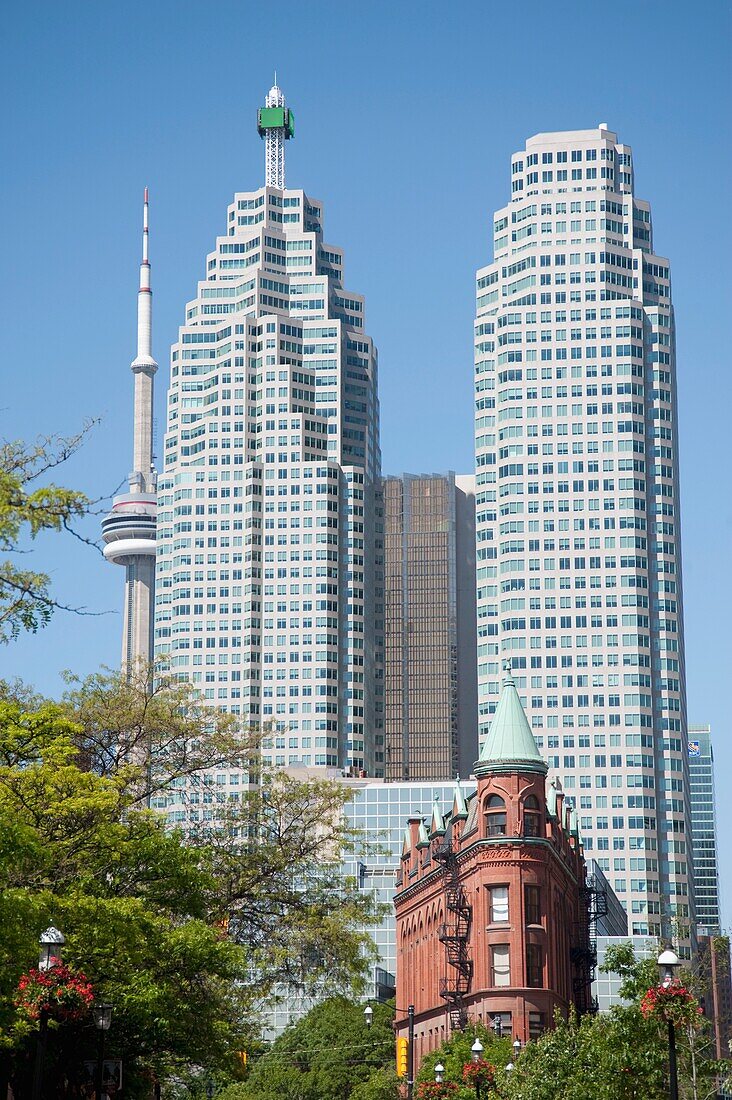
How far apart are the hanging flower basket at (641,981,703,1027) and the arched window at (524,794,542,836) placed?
5362 cm

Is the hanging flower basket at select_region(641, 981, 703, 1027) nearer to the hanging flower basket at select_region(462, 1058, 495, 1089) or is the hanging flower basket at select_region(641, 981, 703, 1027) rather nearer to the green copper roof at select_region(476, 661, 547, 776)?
the hanging flower basket at select_region(462, 1058, 495, 1089)

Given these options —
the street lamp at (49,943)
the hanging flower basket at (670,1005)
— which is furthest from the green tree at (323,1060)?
the street lamp at (49,943)

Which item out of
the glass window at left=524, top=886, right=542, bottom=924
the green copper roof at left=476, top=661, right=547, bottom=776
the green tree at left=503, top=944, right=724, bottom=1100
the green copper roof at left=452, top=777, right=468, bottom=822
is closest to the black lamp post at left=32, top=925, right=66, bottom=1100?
the green tree at left=503, top=944, right=724, bottom=1100

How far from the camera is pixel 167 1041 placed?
5000cm

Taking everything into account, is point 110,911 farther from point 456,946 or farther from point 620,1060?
point 456,946

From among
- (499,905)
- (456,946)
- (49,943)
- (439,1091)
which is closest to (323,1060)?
(456,946)

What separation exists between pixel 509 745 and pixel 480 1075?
131ft

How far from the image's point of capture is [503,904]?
355 ft

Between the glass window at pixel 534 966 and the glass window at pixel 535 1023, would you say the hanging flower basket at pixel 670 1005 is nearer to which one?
the glass window at pixel 535 1023

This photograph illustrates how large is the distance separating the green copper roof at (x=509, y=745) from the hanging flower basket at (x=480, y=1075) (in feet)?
104

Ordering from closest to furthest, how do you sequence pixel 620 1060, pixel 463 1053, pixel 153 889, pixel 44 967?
pixel 44 967 < pixel 153 889 < pixel 620 1060 < pixel 463 1053

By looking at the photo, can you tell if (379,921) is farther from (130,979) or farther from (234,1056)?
(130,979)

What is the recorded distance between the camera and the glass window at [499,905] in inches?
4242

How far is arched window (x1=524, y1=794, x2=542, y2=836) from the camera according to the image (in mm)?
109562
